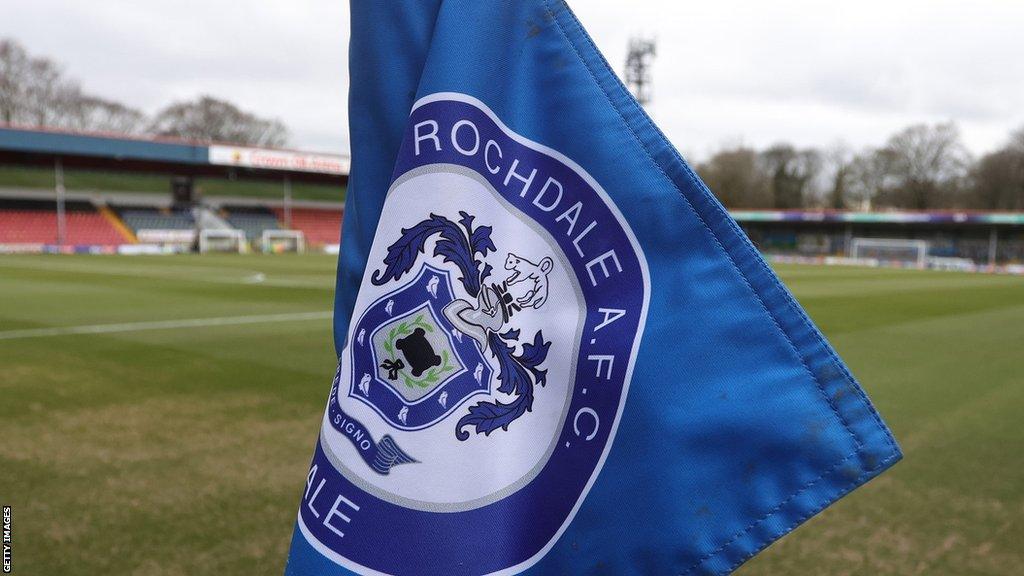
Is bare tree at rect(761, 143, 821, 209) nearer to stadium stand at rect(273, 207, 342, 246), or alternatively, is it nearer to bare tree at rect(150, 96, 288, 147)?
stadium stand at rect(273, 207, 342, 246)

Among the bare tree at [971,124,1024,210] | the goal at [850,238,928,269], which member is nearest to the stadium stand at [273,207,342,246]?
the goal at [850,238,928,269]

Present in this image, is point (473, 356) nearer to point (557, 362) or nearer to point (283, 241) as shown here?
point (557, 362)

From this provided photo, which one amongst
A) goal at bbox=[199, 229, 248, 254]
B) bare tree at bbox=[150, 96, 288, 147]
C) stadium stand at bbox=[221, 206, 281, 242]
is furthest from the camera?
bare tree at bbox=[150, 96, 288, 147]

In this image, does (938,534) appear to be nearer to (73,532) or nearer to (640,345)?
(640,345)

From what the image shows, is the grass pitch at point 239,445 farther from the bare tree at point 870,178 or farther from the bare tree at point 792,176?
the bare tree at point 792,176

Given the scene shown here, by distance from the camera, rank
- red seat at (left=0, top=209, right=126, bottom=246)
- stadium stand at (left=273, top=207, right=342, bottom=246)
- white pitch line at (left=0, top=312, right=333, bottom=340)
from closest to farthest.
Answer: white pitch line at (left=0, top=312, right=333, bottom=340) < red seat at (left=0, top=209, right=126, bottom=246) < stadium stand at (left=273, top=207, right=342, bottom=246)

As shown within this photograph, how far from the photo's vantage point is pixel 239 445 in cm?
428

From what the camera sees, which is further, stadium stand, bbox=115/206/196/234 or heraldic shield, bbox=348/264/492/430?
stadium stand, bbox=115/206/196/234

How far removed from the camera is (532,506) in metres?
0.96

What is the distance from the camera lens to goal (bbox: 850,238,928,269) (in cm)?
4231

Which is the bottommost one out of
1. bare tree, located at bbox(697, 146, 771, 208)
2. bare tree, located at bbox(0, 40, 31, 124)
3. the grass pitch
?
the grass pitch

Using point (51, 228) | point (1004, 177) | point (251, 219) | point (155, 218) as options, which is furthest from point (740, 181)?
point (51, 228)

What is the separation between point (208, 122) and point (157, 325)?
50.3m

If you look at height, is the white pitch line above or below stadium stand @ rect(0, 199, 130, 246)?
below
